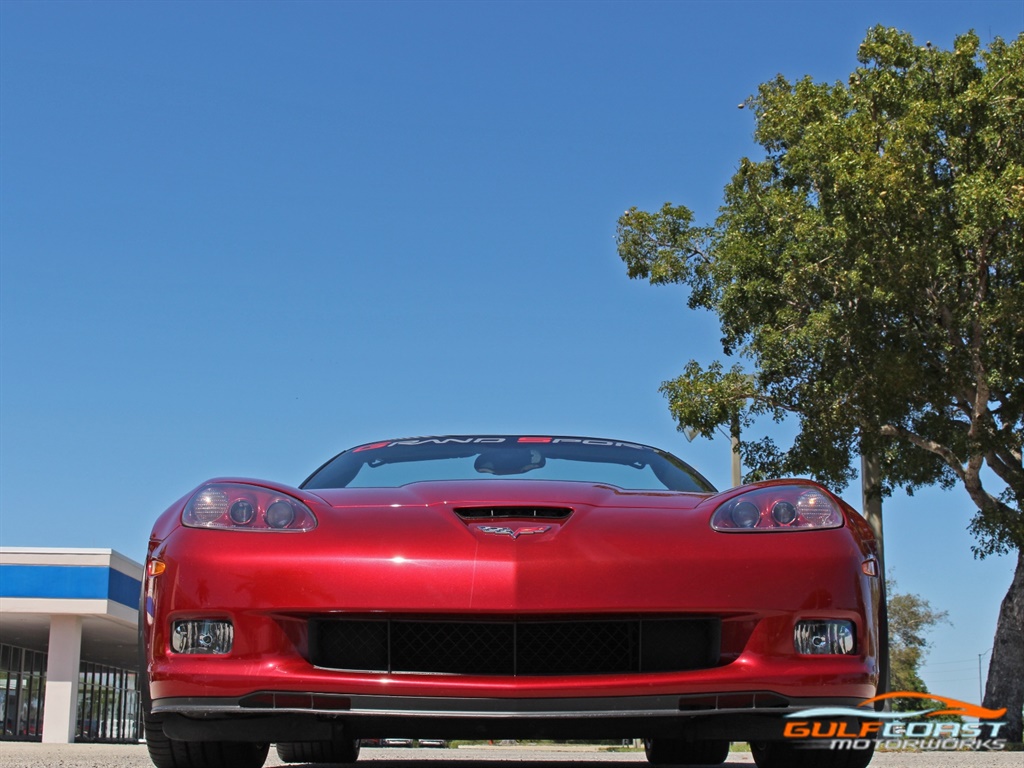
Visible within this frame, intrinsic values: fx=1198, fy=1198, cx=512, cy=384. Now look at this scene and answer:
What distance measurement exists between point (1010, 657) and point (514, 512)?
15806mm

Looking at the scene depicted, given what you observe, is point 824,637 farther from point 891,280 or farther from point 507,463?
point 891,280

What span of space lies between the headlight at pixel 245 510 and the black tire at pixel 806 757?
5.13 ft

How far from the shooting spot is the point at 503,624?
329 centimetres

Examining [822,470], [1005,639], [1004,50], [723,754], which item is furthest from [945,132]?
[723,754]

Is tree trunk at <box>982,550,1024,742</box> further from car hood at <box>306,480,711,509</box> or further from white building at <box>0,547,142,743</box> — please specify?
white building at <box>0,547,142,743</box>

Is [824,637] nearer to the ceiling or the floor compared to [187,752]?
nearer to the ceiling

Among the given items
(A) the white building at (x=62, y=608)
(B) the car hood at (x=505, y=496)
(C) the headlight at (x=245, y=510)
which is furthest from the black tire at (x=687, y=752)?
(A) the white building at (x=62, y=608)

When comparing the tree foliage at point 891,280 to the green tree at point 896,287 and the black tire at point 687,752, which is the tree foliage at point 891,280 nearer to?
the green tree at point 896,287

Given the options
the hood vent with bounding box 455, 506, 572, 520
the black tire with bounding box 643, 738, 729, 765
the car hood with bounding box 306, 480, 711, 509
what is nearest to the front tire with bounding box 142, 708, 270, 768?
the car hood with bounding box 306, 480, 711, 509

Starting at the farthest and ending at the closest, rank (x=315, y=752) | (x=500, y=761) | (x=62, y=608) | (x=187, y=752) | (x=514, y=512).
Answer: (x=62, y=608)
(x=500, y=761)
(x=315, y=752)
(x=187, y=752)
(x=514, y=512)

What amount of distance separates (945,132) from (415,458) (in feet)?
43.8

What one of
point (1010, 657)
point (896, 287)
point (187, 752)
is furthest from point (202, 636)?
point (1010, 657)

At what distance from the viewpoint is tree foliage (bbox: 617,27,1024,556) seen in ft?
50.7

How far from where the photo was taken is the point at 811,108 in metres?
17.6
